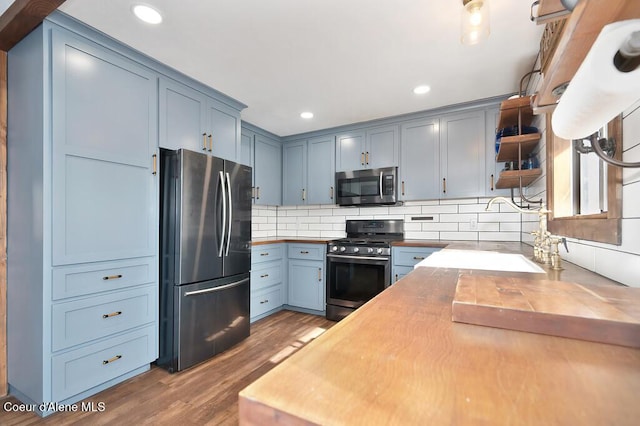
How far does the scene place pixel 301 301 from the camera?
3.51m

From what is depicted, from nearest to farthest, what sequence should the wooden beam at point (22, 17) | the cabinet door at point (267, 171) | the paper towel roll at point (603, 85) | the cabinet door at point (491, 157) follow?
the paper towel roll at point (603, 85)
the wooden beam at point (22, 17)
the cabinet door at point (491, 157)
the cabinet door at point (267, 171)

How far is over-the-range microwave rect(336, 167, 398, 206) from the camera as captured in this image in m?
3.24

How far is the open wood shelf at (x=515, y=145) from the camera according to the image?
1.80m

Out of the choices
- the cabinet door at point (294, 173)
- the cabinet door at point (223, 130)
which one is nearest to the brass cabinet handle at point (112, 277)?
the cabinet door at point (223, 130)

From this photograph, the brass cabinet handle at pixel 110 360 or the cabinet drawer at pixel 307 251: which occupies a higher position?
the cabinet drawer at pixel 307 251

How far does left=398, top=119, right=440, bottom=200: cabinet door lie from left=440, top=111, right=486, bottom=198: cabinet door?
0.22ft

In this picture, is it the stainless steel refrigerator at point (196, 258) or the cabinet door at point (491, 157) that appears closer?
the stainless steel refrigerator at point (196, 258)

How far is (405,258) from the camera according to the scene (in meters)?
2.91

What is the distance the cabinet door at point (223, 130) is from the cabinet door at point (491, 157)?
2.40m

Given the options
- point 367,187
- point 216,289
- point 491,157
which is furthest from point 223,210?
point 491,157

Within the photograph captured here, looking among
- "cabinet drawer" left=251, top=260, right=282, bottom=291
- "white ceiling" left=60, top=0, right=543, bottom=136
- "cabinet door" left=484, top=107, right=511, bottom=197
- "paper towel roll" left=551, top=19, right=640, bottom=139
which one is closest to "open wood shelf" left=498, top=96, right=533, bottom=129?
"white ceiling" left=60, top=0, right=543, bottom=136

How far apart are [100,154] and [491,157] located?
10.4 feet

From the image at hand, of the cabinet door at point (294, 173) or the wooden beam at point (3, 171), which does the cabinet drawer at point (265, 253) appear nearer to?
the cabinet door at point (294, 173)

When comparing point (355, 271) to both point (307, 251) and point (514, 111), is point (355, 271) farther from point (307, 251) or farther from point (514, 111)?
point (514, 111)
